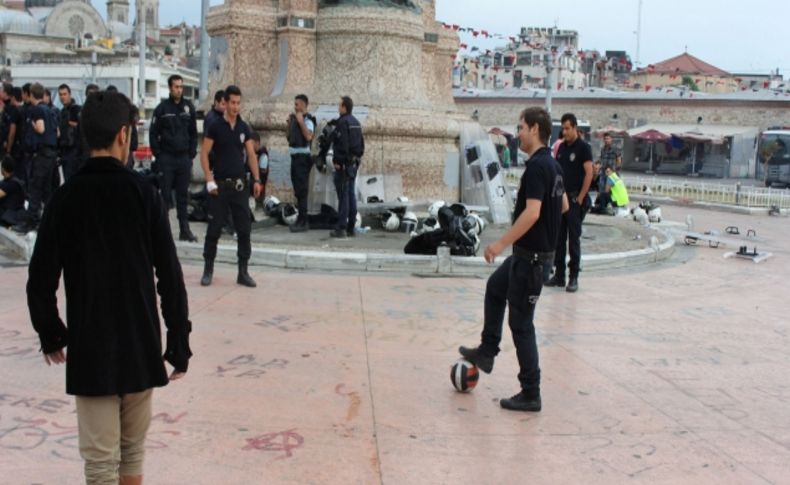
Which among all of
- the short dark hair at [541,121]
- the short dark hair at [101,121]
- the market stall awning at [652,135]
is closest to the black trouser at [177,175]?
the short dark hair at [541,121]

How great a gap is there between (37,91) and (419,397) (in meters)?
7.35

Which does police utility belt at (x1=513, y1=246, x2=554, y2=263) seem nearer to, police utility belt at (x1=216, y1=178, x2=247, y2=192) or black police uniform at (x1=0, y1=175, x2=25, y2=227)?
police utility belt at (x1=216, y1=178, x2=247, y2=192)

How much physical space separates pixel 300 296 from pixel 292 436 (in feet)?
11.2

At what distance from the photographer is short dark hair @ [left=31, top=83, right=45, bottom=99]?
10.2 m

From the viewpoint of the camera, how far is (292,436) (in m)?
4.24

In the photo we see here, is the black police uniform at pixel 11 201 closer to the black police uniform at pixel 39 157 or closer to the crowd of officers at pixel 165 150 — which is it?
the crowd of officers at pixel 165 150

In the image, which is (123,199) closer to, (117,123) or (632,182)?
(117,123)

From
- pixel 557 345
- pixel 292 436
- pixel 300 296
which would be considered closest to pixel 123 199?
pixel 292 436

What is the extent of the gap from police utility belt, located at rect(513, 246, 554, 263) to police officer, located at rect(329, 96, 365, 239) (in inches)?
214

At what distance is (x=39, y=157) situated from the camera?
10.2 metres

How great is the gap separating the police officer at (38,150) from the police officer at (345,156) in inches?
132

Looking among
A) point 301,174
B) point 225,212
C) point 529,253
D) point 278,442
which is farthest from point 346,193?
point 278,442

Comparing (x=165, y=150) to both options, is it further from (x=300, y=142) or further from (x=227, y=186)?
(x=227, y=186)

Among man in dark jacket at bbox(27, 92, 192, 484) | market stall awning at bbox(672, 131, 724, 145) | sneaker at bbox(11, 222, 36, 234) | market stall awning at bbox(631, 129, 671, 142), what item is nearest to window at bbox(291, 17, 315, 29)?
sneaker at bbox(11, 222, 36, 234)
